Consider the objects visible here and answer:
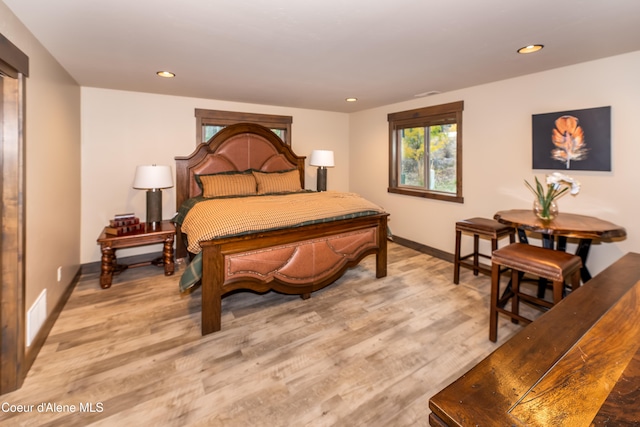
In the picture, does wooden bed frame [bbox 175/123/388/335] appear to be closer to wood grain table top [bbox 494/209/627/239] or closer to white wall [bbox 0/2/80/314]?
white wall [bbox 0/2/80/314]

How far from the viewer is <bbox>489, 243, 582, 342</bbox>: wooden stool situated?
6.55 ft

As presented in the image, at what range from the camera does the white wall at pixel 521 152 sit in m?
2.64

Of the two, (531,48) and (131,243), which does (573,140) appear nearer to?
(531,48)

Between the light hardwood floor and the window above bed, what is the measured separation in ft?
7.39

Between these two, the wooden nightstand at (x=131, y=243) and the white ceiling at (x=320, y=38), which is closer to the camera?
the white ceiling at (x=320, y=38)

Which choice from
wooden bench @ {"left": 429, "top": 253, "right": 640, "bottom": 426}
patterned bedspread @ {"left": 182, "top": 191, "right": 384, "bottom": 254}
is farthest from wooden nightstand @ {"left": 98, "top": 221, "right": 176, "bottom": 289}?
wooden bench @ {"left": 429, "top": 253, "right": 640, "bottom": 426}

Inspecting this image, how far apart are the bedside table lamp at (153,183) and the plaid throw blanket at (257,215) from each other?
2.35 feet

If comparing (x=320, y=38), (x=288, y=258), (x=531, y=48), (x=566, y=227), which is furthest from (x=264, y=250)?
(x=531, y=48)

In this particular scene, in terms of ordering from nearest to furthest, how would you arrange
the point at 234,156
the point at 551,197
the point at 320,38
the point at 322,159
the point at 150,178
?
the point at 320,38, the point at 551,197, the point at 150,178, the point at 234,156, the point at 322,159

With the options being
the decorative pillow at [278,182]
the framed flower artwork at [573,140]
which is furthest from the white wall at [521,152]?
the decorative pillow at [278,182]

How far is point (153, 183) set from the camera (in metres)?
3.45

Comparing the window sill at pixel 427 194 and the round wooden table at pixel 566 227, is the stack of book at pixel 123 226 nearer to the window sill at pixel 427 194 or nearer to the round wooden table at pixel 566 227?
the window sill at pixel 427 194

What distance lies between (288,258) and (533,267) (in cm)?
188

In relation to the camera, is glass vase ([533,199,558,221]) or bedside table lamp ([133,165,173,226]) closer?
glass vase ([533,199,558,221])
